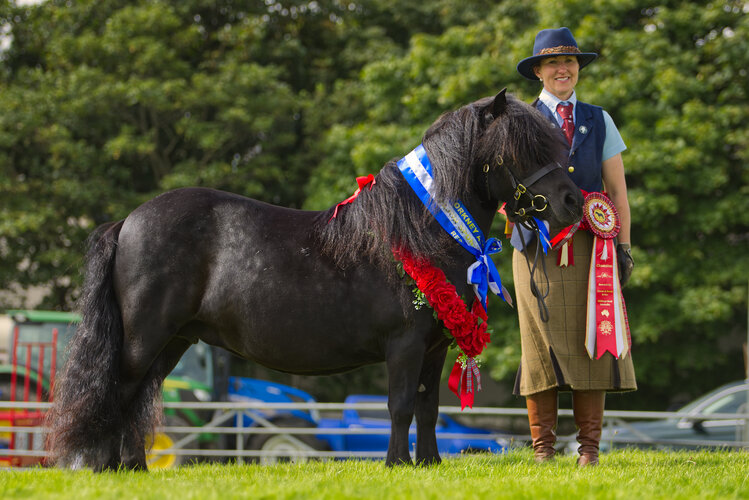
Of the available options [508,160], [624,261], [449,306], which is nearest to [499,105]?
[508,160]

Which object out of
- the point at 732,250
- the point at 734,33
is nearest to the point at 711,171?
the point at 732,250

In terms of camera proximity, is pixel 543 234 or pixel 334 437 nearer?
pixel 543 234

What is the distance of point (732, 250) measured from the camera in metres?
14.1

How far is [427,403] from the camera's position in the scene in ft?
14.5

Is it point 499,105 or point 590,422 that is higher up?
point 499,105

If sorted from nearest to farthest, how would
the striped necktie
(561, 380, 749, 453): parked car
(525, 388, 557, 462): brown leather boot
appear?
the striped necktie, (525, 388, 557, 462): brown leather boot, (561, 380, 749, 453): parked car

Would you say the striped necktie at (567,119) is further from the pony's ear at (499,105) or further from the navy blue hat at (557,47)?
the pony's ear at (499,105)

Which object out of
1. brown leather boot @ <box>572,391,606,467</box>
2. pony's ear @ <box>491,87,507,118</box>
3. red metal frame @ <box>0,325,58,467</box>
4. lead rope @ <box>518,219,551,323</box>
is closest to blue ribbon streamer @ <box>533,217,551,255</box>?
lead rope @ <box>518,219,551,323</box>

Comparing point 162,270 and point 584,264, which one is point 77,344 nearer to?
point 162,270

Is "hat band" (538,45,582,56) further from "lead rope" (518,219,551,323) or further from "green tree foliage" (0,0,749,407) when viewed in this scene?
"green tree foliage" (0,0,749,407)

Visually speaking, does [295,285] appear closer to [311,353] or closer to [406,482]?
[311,353]

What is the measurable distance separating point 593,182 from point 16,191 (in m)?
14.6

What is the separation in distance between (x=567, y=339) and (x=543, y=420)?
0.66 metres

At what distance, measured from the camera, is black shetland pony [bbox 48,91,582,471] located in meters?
4.16
